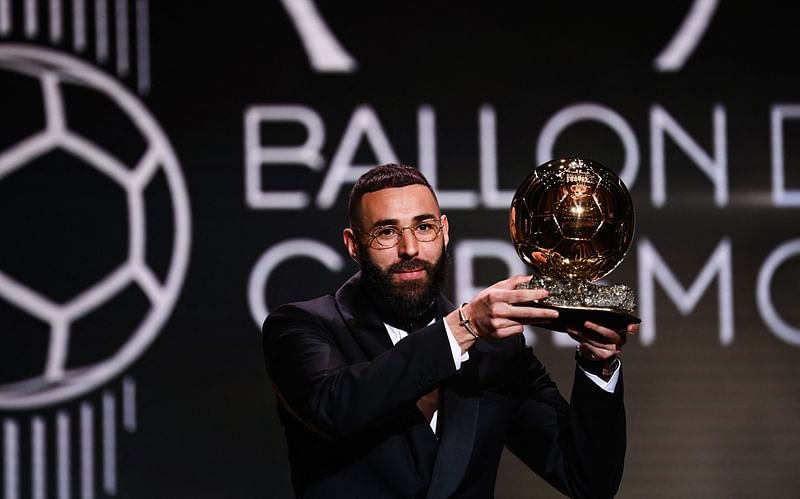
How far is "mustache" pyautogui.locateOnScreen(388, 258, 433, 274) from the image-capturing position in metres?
1.98

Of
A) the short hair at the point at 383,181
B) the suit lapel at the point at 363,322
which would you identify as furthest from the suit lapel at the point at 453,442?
the short hair at the point at 383,181

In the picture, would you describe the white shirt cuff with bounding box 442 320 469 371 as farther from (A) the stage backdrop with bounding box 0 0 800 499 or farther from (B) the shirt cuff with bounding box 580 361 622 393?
(A) the stage backdrop with bounding box 0 0 800 499

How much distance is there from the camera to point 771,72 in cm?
355

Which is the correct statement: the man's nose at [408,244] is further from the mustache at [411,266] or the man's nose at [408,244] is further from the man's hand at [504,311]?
the man's hand at [504,311]

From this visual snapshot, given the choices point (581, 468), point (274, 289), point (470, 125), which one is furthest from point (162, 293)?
point (581, 468)

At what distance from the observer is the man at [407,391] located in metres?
1.82

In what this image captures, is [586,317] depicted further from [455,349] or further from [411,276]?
[411,276]

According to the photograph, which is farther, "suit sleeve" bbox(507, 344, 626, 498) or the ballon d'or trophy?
"suit sleeve" bbox(507, 344, 626, 498)

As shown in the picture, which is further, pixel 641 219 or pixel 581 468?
pixel 641 219

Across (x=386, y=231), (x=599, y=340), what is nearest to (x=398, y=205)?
(x=386, y=231)

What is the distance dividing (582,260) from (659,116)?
1.82 meters

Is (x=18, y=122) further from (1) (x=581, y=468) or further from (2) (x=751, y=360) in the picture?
(2) (x=751, y=360)

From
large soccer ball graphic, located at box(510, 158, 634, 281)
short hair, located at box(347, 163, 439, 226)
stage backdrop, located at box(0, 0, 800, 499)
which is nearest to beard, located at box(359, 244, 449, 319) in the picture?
short hair, located at box(347, 163, 439, 226)

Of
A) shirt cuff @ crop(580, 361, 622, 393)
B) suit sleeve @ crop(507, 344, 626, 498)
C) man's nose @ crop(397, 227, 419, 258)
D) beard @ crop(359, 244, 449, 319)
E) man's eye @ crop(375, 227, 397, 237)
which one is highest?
man's eye @ crop(375, 227, 397, 237)
